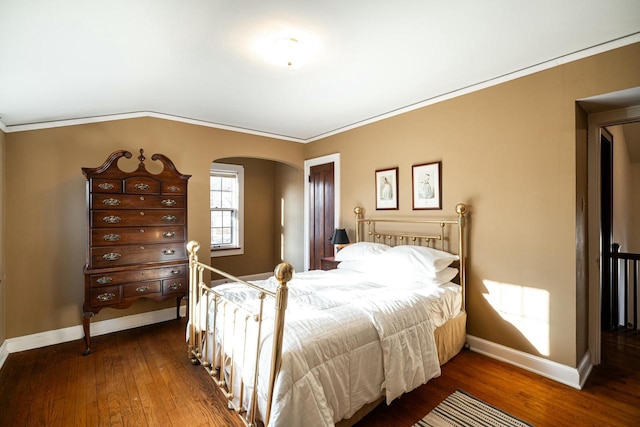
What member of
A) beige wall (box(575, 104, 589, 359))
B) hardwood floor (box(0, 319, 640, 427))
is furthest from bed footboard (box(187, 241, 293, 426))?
beige wall (box(575, 104, 589, 359))

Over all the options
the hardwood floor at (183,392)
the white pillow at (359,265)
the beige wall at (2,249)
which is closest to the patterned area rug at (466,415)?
the hardwood floor at (183,392)

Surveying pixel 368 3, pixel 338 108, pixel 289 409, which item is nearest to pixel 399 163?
pixel 338 108

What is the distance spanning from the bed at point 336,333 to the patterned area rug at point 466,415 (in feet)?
0.68

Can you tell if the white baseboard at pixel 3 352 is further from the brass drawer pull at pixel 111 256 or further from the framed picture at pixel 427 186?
the framed picture at pixel 427 186

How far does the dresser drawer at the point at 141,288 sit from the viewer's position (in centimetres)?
309

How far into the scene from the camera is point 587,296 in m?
2.65

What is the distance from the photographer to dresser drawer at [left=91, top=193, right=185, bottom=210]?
2.96m

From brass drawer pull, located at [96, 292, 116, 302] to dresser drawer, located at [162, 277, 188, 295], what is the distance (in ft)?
1.52

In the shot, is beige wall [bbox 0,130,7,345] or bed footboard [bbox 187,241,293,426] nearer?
bed footboard [bbox 187,241,293,426]

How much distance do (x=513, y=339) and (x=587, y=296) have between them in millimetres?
759

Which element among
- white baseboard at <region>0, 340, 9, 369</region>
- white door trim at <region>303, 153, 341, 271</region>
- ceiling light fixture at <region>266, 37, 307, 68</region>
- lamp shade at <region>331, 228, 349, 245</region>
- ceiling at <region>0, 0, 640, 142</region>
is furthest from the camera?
white door trim at <region>303, 153, 341, 271</region>

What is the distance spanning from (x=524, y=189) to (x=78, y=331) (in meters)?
4.73

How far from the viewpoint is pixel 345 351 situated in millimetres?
1739

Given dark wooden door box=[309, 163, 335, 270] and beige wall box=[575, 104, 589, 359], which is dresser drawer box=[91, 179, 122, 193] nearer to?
dark wooden door box=[309, 163, 335, 270]
